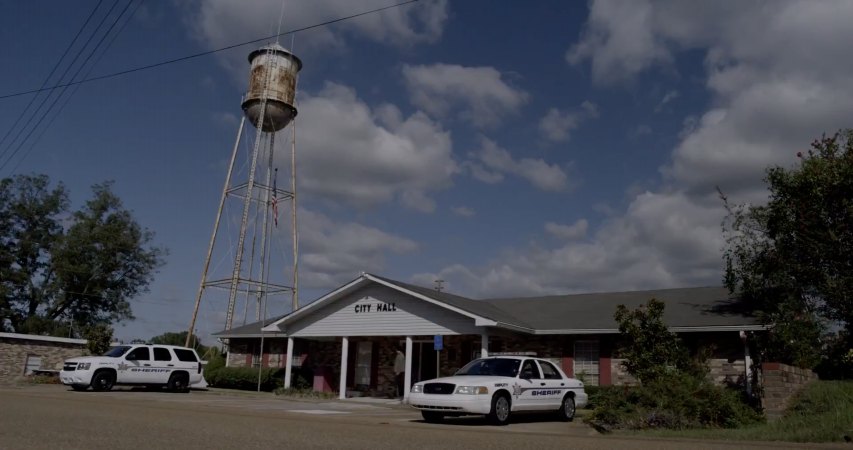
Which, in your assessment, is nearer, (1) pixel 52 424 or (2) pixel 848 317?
(1) pixel 52 424

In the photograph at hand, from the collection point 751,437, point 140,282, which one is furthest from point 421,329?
point 140,282

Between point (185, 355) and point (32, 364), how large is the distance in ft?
47.2

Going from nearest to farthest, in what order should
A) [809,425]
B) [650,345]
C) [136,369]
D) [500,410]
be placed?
1. [809,425]
2. [500,410]
3. [650,345]
4. [136,369]

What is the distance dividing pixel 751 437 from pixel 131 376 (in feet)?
65.0

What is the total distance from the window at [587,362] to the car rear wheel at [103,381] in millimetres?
15181

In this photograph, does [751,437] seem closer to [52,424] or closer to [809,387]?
[809,387]

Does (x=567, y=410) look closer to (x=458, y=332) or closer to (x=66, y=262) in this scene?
(x=458, y=332)

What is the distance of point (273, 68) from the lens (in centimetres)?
3478

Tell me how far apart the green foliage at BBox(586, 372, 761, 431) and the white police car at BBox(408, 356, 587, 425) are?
1.68m

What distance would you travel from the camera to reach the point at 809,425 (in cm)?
1151

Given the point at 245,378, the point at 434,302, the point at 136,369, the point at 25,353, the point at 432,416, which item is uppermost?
the point at 434,302

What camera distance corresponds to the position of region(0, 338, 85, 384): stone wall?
1359 inches

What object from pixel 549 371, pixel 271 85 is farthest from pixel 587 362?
pixel 271 85

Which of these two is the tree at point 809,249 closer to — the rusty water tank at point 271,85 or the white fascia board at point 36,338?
the rusty water tank at point 271,85
